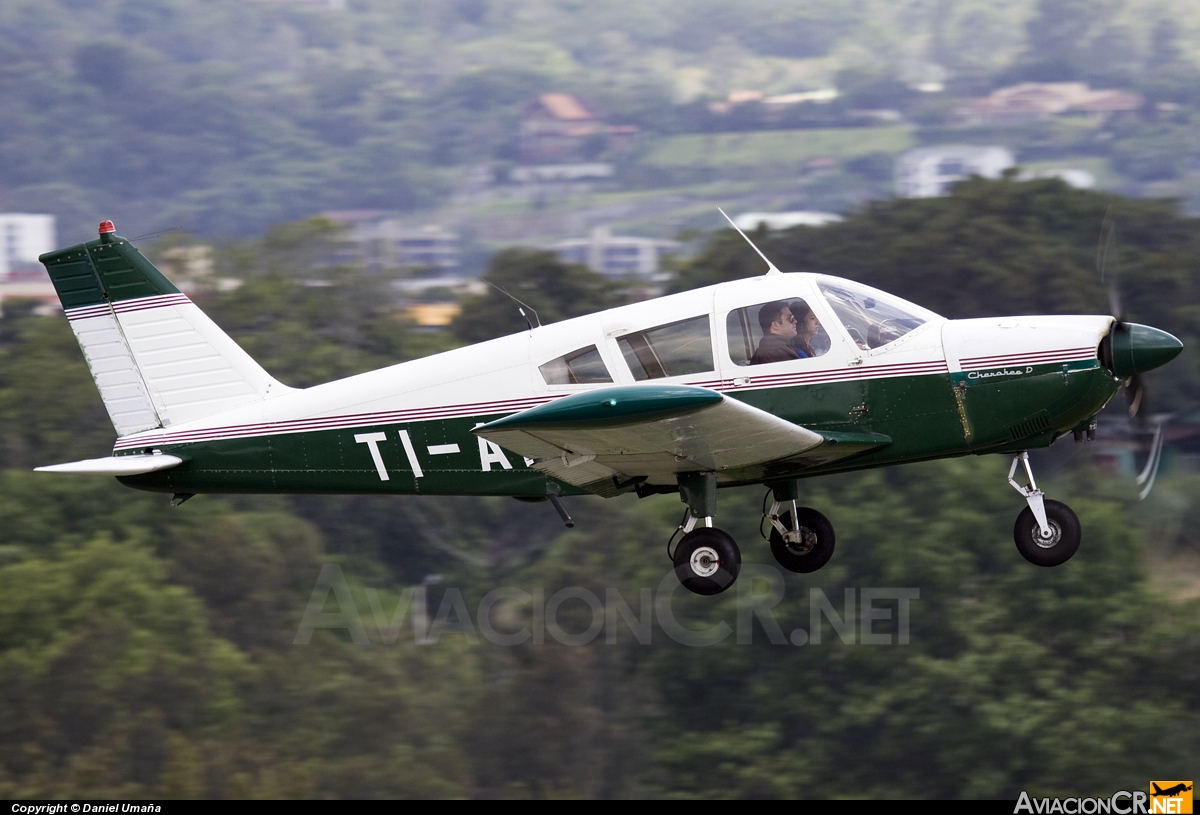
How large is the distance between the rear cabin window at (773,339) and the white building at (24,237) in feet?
396

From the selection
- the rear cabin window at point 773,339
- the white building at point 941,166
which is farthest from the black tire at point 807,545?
the white building at point 941,166

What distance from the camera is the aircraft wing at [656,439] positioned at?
851 cm

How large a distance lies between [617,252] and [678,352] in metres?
96.9

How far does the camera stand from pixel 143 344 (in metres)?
11.4

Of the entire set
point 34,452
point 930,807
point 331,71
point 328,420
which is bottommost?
point 930,807

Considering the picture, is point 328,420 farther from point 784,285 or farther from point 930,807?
point 930,807

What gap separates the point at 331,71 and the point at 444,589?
141 meters

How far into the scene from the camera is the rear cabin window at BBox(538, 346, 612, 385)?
978 centimetres

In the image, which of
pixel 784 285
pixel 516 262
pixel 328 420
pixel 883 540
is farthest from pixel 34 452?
pixel 784 285

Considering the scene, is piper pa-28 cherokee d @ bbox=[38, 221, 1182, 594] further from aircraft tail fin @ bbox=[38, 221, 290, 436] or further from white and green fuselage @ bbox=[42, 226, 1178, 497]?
aircraft tail fin @ bbox=[38, 221, 290, 436]

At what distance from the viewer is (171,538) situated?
3503cm

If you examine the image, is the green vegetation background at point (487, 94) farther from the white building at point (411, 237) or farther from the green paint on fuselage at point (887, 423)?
the green paint on fuselage at point (887, 423)

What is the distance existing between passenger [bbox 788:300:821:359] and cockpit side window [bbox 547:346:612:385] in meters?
1.26

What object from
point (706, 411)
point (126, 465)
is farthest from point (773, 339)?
point (126, 465)
